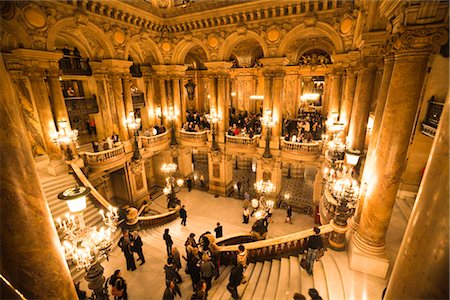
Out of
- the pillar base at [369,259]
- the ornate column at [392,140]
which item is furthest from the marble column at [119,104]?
the pillar base at [369,259]

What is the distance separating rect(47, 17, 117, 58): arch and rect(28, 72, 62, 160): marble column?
1466 millimetres

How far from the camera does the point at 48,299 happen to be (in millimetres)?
2516

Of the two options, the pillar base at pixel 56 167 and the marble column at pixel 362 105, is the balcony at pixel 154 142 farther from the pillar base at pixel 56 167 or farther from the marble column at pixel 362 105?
Answer: the marble column at pixel 362 105

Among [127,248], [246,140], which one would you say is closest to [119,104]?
[246,140]

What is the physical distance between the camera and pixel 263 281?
634cm

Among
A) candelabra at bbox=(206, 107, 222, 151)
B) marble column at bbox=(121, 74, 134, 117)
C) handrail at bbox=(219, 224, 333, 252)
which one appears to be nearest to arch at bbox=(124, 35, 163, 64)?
marble column at bbox=(121, 74, 134, 117)

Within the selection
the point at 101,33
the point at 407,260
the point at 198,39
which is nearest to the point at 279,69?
the point at 198,39

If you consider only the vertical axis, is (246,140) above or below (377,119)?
below

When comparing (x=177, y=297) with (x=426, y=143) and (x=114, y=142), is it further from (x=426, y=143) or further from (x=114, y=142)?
(x=426, y=143)

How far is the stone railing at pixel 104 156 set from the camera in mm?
10883

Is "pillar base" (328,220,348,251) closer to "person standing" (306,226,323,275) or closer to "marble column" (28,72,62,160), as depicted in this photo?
"person standing" (306,226,323,275)

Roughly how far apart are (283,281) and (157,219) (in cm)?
690

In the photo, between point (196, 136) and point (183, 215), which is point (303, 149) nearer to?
point (196, 136)

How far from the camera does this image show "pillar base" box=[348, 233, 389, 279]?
5.20m
